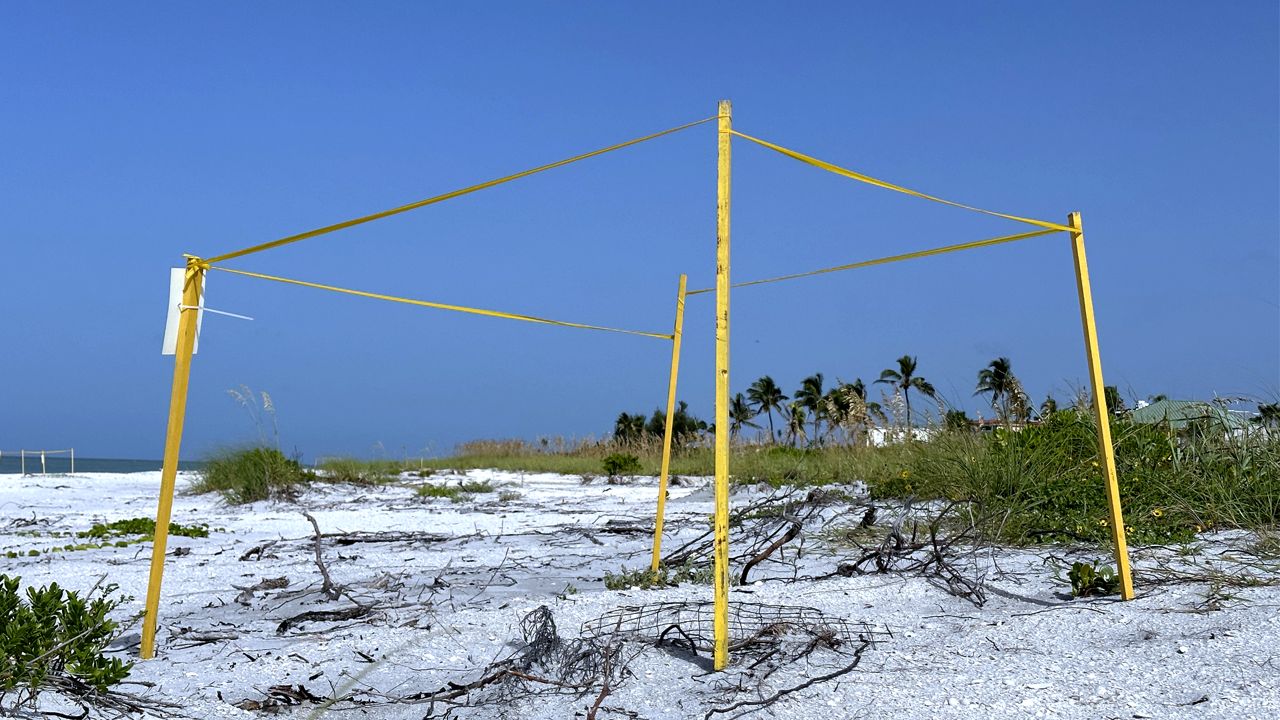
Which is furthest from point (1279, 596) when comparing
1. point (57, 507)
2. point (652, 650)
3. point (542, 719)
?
point (57, 507)

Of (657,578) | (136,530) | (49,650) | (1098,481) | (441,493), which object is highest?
(441,493)

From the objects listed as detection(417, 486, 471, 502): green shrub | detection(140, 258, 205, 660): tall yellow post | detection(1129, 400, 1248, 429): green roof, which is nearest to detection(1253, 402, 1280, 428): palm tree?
detection(1129, 400, 1248, 429): green roof

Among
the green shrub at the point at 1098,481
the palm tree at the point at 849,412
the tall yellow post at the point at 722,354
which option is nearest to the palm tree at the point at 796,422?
the palm tree at the point at 849,412

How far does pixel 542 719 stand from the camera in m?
3.08

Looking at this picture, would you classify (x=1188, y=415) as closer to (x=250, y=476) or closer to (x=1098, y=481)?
(x=1098, y=481)

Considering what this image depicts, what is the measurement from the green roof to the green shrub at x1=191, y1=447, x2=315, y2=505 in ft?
30.0

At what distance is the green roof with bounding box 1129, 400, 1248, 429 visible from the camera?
6859mm

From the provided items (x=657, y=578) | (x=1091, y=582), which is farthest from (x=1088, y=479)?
(x=657, y=578)

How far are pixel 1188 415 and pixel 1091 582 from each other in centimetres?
354

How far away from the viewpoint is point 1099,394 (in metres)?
4.30

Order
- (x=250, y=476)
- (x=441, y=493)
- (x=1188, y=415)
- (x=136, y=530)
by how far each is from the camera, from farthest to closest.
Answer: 1. (x=441, y=493)
2. (x=250, y=476)
3. (x=136, y=530)
4. (x=1188, y=415)

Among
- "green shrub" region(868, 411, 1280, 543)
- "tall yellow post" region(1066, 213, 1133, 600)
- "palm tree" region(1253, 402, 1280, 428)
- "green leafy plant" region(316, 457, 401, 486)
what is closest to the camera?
"tall yellow post" region(1066, 213, 1133, 600)

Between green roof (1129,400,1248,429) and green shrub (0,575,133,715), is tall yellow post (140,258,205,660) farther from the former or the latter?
green roof (1129,400,1248,429)

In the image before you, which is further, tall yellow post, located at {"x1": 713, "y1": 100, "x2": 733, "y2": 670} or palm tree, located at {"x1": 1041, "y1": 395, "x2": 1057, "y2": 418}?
palm tree, located at {"x1": 1041, "y1": 395, "x2": 1057, "y2": 418}
